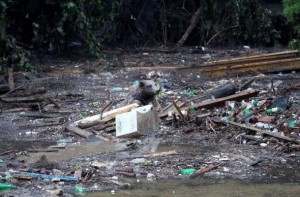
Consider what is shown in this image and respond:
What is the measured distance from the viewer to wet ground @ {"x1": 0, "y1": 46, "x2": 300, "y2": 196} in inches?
242

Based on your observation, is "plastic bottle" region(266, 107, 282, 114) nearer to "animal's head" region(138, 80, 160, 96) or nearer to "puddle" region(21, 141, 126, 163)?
"animal's head" region(138, 80, 160, 96)

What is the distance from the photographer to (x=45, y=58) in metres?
16.6

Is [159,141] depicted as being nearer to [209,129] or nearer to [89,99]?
[209,129]

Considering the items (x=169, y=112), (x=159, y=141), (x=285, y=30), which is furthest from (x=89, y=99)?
(x=285, y=30)

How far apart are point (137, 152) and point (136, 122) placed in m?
0.80

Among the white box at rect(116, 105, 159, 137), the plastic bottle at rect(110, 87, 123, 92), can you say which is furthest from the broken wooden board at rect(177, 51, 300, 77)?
the white box at rect(116, 105, 159, 137)

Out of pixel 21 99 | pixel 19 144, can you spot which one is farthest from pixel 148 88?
pixel 21 99

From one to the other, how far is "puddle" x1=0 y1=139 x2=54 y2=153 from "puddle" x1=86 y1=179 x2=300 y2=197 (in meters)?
2.38

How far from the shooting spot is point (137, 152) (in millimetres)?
7586

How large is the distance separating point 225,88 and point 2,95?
4140 millimetres

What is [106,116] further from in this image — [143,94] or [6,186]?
[6,186]

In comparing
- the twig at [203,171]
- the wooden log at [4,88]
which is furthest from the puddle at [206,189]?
the wooden log at [4,88]

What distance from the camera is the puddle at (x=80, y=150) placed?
745cm

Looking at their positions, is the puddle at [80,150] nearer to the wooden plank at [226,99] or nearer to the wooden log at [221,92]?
the wooden plank at [226,99]
